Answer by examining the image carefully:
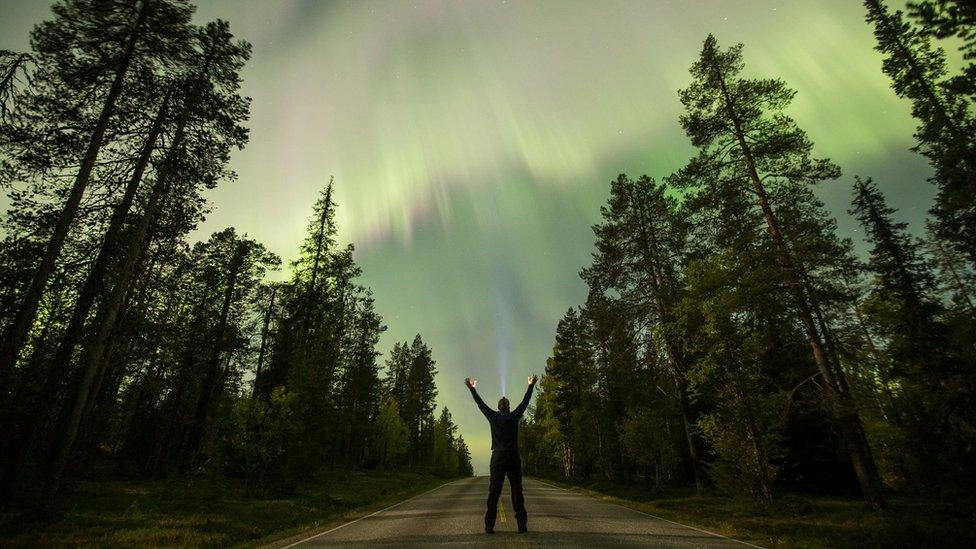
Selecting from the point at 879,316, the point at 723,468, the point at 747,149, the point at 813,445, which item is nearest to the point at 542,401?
the point at 813,445

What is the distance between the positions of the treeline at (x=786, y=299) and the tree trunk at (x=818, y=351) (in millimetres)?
58

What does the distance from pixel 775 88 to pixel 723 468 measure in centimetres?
1410

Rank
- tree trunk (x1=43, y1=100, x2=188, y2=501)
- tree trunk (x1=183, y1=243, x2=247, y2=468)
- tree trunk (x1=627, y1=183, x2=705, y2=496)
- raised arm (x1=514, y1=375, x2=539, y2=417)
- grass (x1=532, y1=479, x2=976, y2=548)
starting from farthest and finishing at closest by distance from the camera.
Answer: tree trunk (x1=183, y1=243, x2=247, y2=468), tree trunk (x1=627, y1=183, x2=705, y2=496), tree trunk (x1=43, y1=100, x2=188, y2=501), grass (x1=532, y1=479, x2=976, y2=548), raised arm (x1=514, y1=375, x2=539, y2=417)

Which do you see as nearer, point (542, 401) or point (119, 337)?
point (119, 337)

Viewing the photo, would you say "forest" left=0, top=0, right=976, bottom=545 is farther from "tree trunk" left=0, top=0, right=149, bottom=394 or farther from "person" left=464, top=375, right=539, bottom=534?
"person" left=464, top=375, right=539, bottom=534

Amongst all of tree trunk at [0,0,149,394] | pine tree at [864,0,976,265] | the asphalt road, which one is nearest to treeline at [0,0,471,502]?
tree trunk at [0,0,149,394]

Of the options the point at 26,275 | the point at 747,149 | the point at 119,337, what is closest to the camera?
the point at 26,275

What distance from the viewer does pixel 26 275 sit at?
11547mm

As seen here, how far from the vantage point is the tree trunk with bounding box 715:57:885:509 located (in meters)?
12.5

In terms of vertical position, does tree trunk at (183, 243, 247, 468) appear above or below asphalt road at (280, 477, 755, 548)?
above

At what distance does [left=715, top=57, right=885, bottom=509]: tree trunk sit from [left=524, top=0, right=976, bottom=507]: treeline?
2.3 inches

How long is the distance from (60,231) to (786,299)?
865 inches

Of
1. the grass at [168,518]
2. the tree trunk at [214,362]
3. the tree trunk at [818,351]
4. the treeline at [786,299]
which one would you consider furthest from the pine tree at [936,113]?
the tree trunk at [214,362]

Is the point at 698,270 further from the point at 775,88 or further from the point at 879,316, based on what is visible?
the point at 879,316
